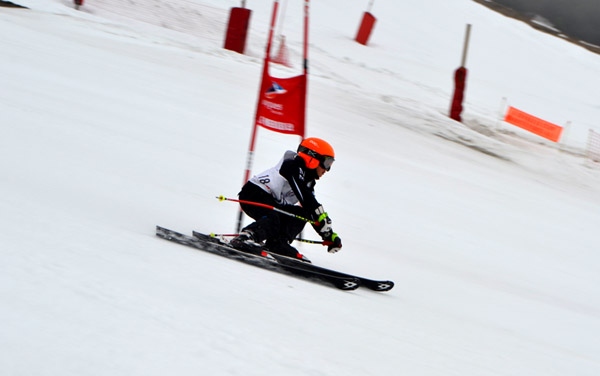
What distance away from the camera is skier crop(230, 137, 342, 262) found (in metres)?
5.75

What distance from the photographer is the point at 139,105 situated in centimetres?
1108

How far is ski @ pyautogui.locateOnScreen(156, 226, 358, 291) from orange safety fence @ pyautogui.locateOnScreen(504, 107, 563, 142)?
47.3ft

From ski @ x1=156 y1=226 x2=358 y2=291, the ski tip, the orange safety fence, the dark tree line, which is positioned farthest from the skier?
the dark tree line

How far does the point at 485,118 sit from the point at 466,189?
292 inches

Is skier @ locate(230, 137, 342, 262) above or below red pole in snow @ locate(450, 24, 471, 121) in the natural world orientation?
below

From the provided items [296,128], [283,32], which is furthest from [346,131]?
[283,32]

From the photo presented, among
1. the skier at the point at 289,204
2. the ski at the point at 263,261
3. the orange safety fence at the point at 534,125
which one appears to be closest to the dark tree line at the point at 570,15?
the orange safety fence at the point at 534,125

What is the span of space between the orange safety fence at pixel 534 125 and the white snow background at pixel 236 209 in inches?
9.7

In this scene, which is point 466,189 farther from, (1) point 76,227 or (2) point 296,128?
(1) point 76,227

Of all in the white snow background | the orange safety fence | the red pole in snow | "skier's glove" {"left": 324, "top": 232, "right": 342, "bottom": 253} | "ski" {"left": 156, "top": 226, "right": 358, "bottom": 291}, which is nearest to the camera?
the white snow background

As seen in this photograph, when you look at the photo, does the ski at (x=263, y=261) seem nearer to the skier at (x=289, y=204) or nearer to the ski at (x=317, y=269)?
the ski at (x=317, y=269)

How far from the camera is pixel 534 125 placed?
18938 millimetres

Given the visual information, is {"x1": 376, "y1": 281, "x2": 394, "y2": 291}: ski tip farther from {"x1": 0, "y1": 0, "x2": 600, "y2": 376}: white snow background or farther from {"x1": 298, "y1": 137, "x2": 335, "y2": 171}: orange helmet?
{"x1": 298, "y1": 137, "x2": 335, "y2": 171}: orange helmet

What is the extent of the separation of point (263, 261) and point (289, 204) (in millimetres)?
744
